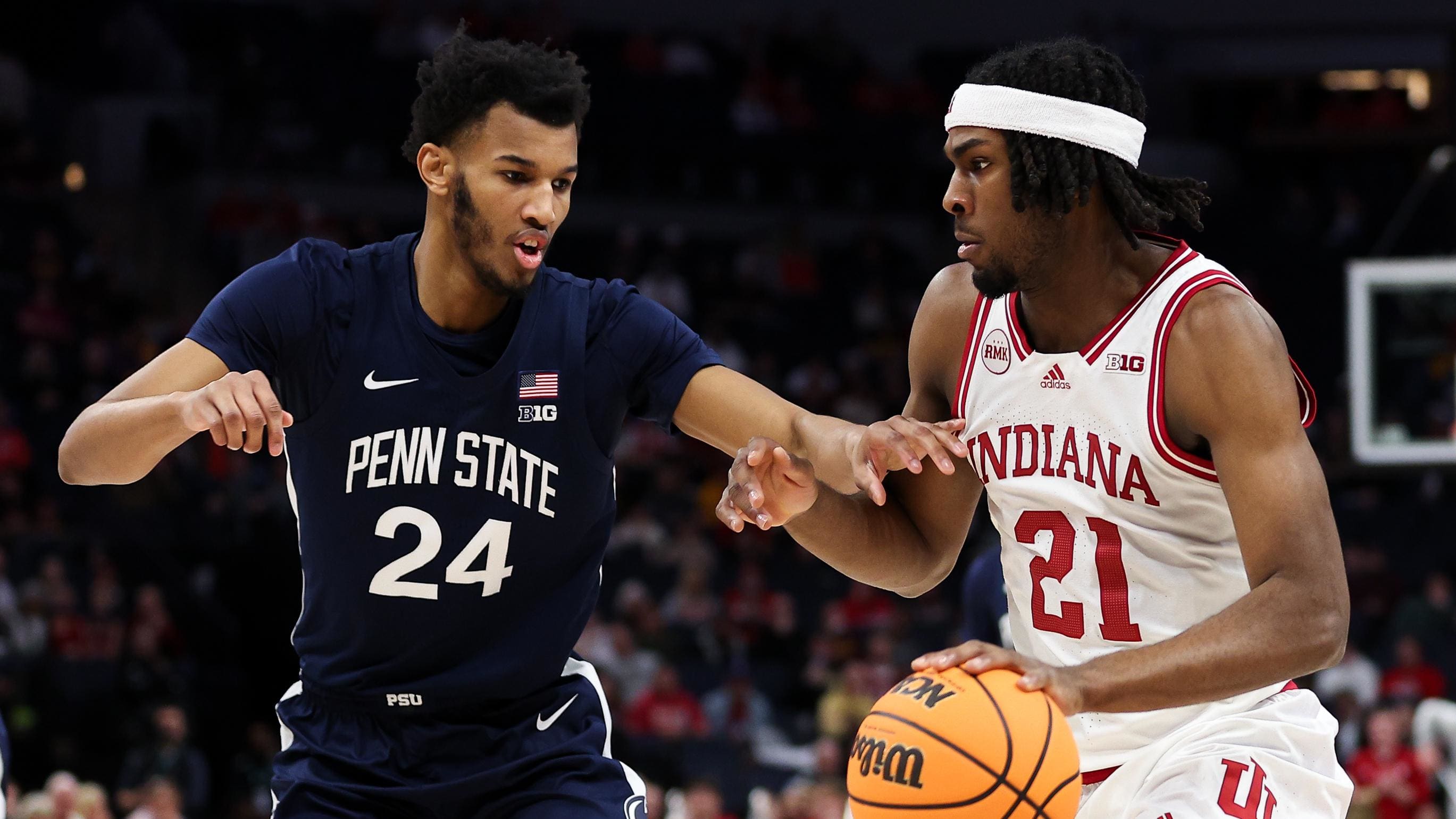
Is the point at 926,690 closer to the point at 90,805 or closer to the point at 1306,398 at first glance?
the point at 1306,398

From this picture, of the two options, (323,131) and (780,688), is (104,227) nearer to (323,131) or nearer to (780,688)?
(323,131)

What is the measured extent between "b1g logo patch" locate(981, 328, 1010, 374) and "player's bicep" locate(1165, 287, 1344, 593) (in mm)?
462

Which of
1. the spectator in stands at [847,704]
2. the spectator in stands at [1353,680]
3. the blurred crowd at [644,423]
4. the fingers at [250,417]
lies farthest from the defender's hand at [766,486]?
the spectator in stands at [1353,680]

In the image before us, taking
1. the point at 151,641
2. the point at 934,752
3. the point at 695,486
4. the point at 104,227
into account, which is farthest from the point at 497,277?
the point at 104,227

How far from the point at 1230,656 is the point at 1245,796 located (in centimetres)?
37

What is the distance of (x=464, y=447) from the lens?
4066 mm

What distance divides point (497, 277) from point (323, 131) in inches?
618

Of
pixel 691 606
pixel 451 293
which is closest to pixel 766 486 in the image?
pixel 451 293

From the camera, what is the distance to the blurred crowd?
1230cm

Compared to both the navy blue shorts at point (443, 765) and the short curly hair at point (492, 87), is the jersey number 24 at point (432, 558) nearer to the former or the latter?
the navy blue shorts at point (443, 765)

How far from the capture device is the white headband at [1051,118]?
4.14 meters

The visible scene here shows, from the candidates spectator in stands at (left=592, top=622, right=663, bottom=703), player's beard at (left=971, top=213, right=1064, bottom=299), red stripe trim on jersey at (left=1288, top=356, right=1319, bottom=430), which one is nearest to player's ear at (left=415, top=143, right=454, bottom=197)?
player's beard at (left=971, top=213, right=1064, bottom=299)

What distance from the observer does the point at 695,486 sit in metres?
Result: 16.6

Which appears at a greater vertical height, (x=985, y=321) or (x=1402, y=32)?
(x=1402, y=32)
